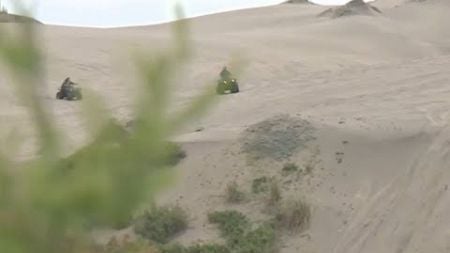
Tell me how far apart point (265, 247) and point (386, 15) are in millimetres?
37140

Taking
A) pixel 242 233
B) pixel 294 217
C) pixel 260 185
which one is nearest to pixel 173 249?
pixel 242 233

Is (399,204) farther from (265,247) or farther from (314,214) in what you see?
(265,247)

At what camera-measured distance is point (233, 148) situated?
18156 millimetres

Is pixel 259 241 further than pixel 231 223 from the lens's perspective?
No

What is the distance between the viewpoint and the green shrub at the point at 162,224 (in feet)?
49.4

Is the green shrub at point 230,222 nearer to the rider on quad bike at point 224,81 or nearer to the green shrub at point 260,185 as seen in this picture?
the green shrub at point 260,185

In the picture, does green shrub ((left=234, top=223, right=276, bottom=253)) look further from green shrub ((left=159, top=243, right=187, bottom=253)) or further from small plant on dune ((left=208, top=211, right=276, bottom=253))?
green shrub ((left=159, top=243, right=187, bottom=253))

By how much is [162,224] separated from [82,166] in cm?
1086

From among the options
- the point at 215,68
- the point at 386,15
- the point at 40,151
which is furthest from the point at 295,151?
the point at 386,15

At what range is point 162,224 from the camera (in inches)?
608

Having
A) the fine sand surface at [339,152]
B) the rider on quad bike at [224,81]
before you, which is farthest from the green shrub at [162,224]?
the rider on quad bike at [224,81]

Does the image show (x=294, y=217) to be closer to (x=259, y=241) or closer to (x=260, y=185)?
(x=259, y=241)

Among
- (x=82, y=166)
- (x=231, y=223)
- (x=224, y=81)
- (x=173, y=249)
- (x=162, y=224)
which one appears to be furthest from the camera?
(x=231, y=223)

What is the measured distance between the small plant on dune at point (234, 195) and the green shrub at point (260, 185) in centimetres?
22
